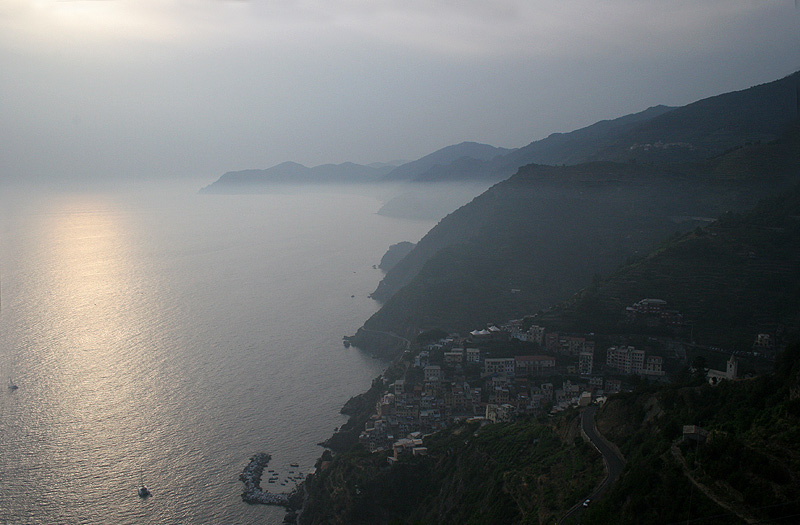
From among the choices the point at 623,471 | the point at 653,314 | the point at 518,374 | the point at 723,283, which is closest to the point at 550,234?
the point at 723,283

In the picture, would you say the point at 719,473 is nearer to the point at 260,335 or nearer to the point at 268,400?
the point at 268,400

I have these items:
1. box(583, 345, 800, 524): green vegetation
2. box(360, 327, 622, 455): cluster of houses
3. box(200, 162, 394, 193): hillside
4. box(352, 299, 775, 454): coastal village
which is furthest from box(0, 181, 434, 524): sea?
box(200, 162, 394, 193): hillside

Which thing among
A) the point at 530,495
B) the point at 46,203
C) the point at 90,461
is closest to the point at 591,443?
the point at 530,495

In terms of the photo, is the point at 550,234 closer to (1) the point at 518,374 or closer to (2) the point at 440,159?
(1) the point at 518,374

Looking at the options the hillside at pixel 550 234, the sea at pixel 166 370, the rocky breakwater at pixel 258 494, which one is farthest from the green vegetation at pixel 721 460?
the hillside at pixel 550 234

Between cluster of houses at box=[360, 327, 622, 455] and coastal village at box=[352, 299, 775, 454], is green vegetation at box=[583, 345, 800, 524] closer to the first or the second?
cluster of houses at box=[360, 327, 622, 455]

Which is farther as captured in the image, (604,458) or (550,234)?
(550,234)
